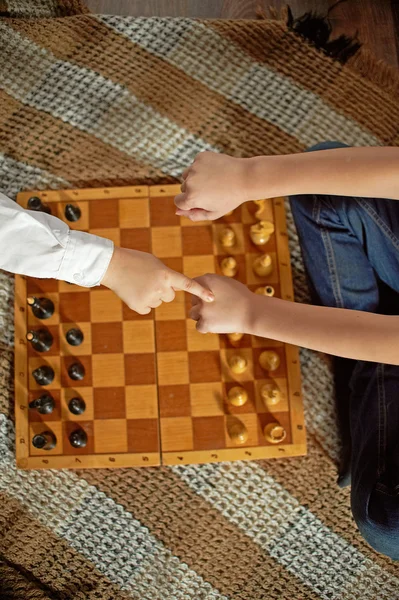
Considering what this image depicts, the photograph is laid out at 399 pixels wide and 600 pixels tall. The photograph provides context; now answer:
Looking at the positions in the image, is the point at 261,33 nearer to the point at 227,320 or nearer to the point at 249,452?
the point at 227,320

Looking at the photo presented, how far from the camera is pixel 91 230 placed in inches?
52.6

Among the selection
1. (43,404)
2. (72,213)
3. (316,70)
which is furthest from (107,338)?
(316,70)

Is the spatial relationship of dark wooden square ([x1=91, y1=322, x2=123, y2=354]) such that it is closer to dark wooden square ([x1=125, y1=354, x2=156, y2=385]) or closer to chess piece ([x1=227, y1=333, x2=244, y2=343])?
dark wooden square ([x1=125, y1=354, x2=156, y2=385])

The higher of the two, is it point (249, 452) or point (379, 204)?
point (379, 204)

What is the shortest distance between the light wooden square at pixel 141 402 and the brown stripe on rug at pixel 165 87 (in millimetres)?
655

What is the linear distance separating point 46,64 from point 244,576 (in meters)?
1.38

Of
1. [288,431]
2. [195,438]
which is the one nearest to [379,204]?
[288,431]

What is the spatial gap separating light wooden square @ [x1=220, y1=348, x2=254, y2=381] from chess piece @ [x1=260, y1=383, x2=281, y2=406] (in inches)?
1.7

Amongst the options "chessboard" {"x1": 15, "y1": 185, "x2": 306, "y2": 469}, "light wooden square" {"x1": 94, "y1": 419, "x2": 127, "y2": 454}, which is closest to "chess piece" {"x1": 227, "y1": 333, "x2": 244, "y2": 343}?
"chessboard" {"x1": 15, "y1": 185, "x2": 306, "y2": 469}

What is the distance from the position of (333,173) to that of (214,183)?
0.22 metres

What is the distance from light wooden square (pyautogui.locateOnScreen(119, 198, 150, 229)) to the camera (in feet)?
4.42

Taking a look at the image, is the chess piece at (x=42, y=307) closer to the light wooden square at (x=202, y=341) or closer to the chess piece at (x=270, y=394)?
the light wooden square at (x=202, y=341)

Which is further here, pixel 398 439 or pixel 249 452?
pixel 249 452

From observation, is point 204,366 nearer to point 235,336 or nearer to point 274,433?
→ point 235,336
